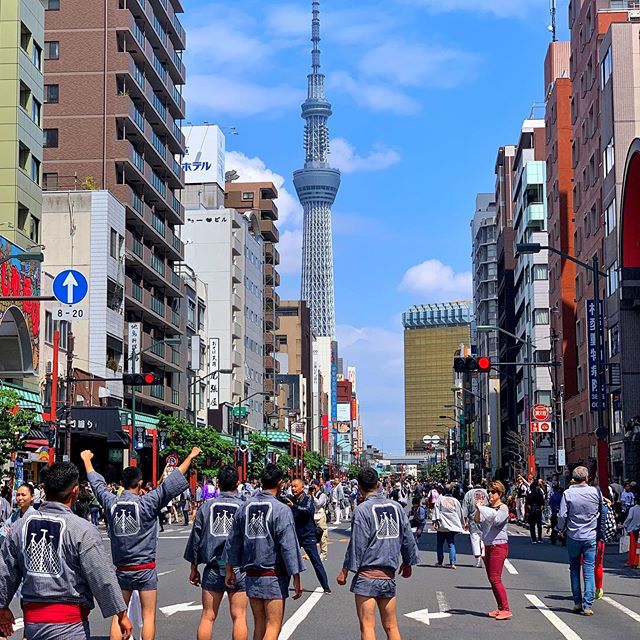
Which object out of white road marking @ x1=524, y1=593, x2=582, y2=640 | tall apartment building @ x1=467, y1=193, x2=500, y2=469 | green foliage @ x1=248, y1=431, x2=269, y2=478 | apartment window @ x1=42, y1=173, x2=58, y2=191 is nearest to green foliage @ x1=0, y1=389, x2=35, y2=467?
white road marking @ x1=524, y1=593, x2=582, y2=640

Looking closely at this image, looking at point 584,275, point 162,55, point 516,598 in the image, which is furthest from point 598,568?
point 162,55

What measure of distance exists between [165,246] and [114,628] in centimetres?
6829

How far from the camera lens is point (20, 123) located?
50188 millimetres

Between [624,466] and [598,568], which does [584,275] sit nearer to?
[624,466]

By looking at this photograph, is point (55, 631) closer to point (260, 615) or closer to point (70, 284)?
point (260, 615)

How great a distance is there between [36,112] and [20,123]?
127 inches

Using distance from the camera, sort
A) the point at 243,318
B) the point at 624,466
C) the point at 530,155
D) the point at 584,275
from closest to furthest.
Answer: the point at 624,466 < the point at 584,275 < the point at 530,155 < the point at 243,318

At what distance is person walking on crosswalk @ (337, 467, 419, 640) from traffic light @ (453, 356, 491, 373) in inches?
829

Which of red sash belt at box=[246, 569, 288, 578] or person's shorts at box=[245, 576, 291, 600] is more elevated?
red sash belt at box=[246, 569, 288, 578]

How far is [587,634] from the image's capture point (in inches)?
541

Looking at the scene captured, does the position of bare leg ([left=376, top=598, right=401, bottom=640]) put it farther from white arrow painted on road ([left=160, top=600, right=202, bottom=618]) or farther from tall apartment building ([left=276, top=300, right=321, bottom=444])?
tall apartment building ([left=276, top=300, right=321, bottom=444])

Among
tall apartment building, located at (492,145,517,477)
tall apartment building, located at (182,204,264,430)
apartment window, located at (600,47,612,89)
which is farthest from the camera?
tall apartment building, located at (492,145,517,477)

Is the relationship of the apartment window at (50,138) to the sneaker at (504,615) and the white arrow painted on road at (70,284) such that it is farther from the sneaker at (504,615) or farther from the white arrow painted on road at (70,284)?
the sneaker at (504,615)

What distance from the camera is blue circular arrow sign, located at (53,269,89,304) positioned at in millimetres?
42750
